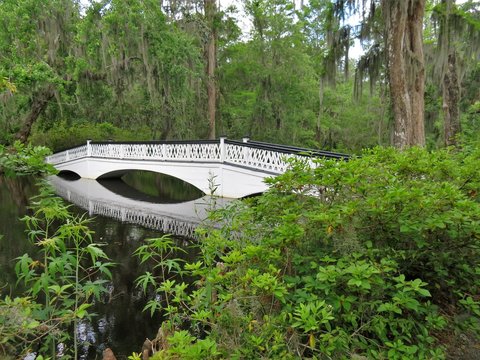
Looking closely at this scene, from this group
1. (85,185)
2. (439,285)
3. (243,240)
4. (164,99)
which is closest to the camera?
(439,285)

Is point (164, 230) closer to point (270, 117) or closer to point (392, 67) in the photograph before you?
point (392, 67)

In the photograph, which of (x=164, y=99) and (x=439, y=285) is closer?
(x=439, y=285)

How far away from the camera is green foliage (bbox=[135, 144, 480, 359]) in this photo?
1.99m

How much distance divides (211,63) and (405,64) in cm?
1351

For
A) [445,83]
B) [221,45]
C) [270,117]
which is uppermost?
[221,45]

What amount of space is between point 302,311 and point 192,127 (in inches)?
811

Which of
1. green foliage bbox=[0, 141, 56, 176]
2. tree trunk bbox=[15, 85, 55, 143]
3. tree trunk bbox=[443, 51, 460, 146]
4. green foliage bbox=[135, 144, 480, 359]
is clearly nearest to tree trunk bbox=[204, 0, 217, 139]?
tree trunk bbox=[15, 85, 55, 143]

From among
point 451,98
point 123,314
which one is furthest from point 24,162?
point 451,98

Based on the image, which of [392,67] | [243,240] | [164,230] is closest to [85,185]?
[164,230]

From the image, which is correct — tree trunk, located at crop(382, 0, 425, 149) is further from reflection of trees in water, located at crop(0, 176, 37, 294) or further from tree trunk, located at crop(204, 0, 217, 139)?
tree trunk, located at crop(204, 0, 217, 139)

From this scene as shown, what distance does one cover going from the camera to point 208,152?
1314 cm

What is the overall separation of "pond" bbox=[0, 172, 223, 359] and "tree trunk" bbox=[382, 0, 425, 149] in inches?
197

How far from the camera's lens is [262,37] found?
20.3 m

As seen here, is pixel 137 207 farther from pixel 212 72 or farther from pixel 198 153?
pixel 212 72
